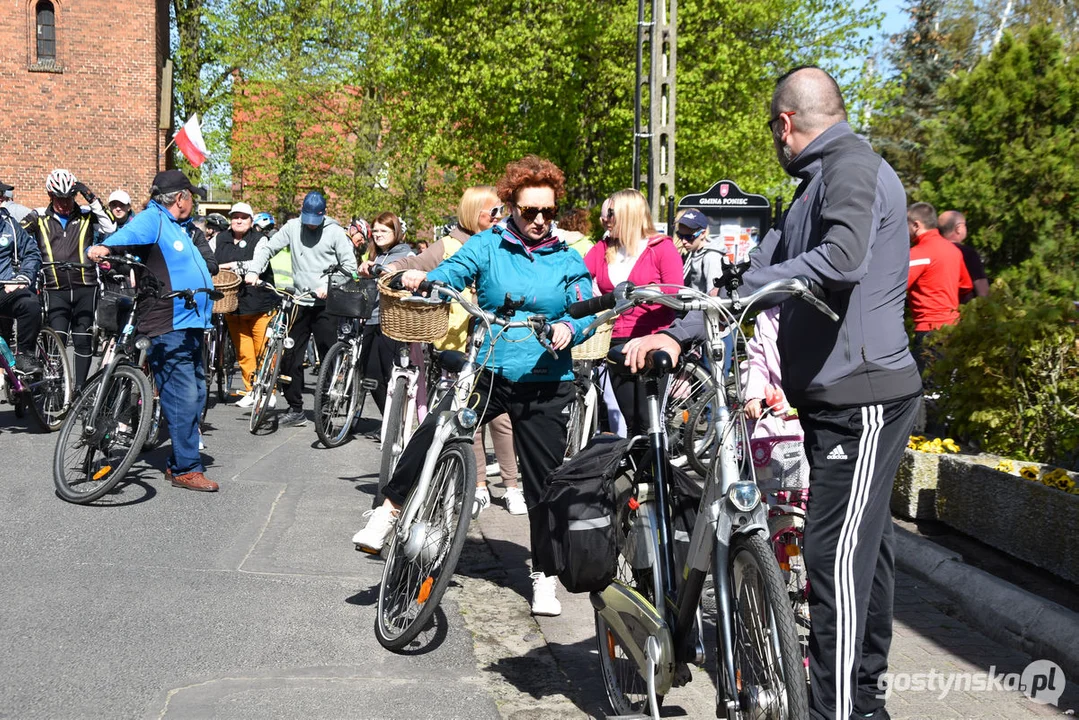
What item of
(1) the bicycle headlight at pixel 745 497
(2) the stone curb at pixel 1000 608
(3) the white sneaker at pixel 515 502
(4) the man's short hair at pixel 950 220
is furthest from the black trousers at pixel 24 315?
(1) the bicycle headlight at pixel 745 497

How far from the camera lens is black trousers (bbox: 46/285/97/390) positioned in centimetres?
1107

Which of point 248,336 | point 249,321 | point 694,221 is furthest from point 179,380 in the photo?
point 694,221

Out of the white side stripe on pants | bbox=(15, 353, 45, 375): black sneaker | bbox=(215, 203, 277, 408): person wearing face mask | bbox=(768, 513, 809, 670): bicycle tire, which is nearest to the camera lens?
the white side stripe on pants

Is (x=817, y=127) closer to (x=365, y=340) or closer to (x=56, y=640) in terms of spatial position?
(x=56, y=640)

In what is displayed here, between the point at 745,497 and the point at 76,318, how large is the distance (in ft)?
30.4

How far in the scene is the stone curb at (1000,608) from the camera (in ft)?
16.2

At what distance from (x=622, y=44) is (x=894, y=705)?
90.8 feet

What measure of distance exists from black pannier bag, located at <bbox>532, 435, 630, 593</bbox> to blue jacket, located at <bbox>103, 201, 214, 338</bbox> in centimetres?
455

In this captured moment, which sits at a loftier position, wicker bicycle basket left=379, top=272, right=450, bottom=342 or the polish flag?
the polish flag

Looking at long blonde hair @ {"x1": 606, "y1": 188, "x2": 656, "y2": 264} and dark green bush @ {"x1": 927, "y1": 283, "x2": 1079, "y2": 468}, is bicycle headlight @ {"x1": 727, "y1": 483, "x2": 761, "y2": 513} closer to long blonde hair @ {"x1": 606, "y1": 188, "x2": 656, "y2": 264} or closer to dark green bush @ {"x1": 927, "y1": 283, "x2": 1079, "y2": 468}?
dark green bush @ {"x1": 927, "y1": 283, "x2": 1079, "y2": 468}

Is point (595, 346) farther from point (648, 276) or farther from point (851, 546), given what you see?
point (851, 546)

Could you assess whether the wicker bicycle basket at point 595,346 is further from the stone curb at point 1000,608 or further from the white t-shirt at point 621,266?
the stone curb at point 1000,608

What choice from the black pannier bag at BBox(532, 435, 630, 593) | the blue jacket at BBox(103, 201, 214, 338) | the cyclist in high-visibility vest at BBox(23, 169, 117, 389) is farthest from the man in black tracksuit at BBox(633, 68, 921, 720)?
the cyclist in high-visibility vest at BBox(23, 169, 117, 389)

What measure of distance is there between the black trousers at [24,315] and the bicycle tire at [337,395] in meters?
2.46
